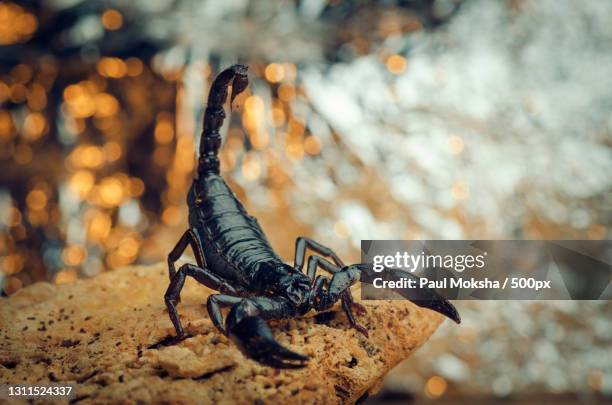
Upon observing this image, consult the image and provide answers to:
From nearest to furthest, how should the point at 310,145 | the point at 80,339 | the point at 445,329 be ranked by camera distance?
the point at 80,339 < the point at 445,329 < the point at 310,145

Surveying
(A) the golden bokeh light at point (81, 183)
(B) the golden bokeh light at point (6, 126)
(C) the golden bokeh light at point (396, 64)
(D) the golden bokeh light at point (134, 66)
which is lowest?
(A) the golden bokeh light at point (81, 183)

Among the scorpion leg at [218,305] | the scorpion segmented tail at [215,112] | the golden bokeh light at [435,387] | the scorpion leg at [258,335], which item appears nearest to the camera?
the scorpion leg at [258,335]

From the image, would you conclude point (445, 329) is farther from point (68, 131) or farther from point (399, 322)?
point (68, 131)

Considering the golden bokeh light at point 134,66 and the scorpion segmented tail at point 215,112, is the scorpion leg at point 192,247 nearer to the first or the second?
the scorpion segmented tail at point 215,112

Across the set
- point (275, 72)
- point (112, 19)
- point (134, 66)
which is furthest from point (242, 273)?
point (112, 19)

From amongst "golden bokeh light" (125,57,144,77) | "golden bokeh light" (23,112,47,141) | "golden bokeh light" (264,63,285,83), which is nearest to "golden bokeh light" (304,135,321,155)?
"golden bokeh light" (264,63,285,83)

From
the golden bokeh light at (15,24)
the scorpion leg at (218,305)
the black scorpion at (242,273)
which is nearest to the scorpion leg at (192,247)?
the black scorpion at (242,273)

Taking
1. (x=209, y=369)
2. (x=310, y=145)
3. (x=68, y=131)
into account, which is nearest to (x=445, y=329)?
(x=310, y=145)
